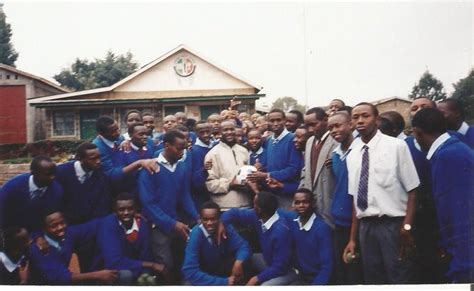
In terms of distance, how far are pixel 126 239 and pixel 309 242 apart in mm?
1441

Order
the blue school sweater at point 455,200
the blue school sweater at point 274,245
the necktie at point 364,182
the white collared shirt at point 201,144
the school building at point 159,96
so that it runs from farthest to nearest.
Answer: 1. the school building at point 159,96
2. the white collared shirt at point 201,144
3. the blue school sweater at point 274,245
4. the necktie at point 364,182
5. the blue school sweater at point 455,200

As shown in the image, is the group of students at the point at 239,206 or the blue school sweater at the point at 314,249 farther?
the blue school sweater at the point at 314,249

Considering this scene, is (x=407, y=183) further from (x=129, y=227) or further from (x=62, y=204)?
(x=62, y=204)

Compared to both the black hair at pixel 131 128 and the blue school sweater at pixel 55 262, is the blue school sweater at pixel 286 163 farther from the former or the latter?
the blue school sweater at pixel 55 262

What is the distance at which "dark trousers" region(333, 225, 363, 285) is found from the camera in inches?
158

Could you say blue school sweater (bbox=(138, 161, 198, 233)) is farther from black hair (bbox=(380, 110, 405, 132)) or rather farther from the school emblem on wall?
black hair (bbox=(380, 110, 405, 132))

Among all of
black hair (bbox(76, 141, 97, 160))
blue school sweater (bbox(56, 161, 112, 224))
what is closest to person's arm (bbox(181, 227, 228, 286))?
blue school sweater (bbox(56, 161, 112, 224))

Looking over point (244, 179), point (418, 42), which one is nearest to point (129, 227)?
point (244, 179)

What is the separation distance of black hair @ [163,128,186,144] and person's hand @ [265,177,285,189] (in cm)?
77

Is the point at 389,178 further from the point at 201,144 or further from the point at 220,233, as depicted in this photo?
the point at 201,144

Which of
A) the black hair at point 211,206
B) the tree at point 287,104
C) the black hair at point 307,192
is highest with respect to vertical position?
the tree at point 287,104

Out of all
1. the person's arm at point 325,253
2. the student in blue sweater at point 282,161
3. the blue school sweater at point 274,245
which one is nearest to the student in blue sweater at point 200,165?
the blue school sweater at point 274,245

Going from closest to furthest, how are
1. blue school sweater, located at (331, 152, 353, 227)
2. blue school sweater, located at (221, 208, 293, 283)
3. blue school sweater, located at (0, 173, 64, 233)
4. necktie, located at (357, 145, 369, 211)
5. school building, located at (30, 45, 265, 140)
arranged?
1. necktie, located at (357, 145, 369, 211)
2. blue school sweater, located at (331, 152, 353, 227)
3. blue school sweater, located at (221, 208, 293, 283)
4. blue school sweater, located at (0, 173, 64, 233)
5. school building, located at (30, 45, 265, 140)

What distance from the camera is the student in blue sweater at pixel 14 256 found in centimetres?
423
